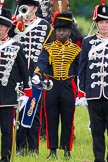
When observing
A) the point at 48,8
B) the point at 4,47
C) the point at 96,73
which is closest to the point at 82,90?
the point at 96,73

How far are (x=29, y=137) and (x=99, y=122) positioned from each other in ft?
6.68

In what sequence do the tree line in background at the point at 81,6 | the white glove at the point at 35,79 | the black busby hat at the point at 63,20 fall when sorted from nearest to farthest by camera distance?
the white glove at the point at 35,79, the black busby hat at the point at 63,20, the tree line in background at the point at 81,6

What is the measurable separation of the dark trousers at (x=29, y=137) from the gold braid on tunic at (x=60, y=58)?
854 millimetres

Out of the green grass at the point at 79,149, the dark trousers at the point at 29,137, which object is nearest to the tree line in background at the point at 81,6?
the green grass at the point at 79,149

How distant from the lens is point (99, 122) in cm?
1162

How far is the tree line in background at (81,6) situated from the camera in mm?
49594

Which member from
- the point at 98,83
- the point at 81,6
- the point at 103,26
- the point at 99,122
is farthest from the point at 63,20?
the point at 81,6

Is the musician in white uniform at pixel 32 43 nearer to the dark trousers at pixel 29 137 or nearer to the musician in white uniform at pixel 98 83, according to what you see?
→ the dark trousers at pixel 29 137

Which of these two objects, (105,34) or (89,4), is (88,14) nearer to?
(89,4)

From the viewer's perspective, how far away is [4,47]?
1176cm

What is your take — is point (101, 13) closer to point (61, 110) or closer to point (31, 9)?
point (61, 110)

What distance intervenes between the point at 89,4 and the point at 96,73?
39.8 m

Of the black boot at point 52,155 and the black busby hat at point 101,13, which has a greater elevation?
the black busby hat at point 101,13

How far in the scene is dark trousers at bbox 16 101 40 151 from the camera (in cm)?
1337
